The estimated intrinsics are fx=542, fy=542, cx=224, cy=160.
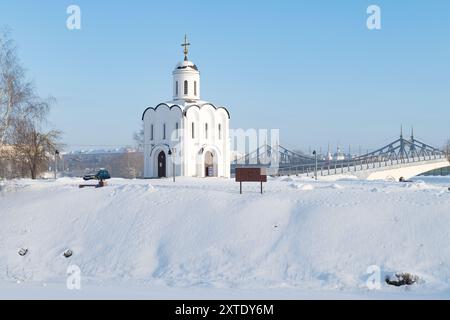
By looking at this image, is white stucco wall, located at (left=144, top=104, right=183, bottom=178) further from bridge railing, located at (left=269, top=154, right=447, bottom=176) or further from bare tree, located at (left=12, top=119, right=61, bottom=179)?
bridge railing, located at (left=269, top=154, right=447, bottom=176)

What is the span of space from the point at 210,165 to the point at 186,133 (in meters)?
3.01

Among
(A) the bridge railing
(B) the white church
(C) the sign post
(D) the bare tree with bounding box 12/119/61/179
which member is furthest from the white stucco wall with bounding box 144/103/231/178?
(A) the bridge railing

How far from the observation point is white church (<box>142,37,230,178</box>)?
3553 centimetres

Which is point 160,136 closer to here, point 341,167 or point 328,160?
point 341,167

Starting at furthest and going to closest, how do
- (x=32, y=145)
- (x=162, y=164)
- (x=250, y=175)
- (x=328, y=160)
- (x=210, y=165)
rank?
(x=328, y=160), (x=210, y=165), (x=162, y=164), (x=32, y=145), (x=250, y=175)

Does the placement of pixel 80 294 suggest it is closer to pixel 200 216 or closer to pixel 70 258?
pixel 70 258

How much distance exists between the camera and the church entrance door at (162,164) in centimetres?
3631

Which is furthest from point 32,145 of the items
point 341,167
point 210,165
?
point 341,167

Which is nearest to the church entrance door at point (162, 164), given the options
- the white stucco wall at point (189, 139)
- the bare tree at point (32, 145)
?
the white stucco wall at point (189, 139)

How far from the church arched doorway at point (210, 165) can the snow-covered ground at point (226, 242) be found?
42.5 ft

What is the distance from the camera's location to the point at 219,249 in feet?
60.0

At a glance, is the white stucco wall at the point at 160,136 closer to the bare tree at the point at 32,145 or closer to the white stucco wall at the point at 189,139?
the white stucco wall at the point at 189,139

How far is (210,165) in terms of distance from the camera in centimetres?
3700

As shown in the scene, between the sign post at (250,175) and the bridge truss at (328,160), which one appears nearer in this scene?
the sign post at (250,175)
